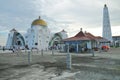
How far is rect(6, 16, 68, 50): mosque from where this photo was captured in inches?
2377

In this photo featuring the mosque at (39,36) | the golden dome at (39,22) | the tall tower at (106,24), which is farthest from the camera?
the tall tower at (106,24)

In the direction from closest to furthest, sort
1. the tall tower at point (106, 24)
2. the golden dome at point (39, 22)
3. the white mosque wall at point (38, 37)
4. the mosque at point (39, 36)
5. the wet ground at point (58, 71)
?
the wet ground at point (58, 71), the white mosque wall at point (38, 37), the mosque at point (39, 36), the golden dome at point (39, 22), the tall tower at point (106, 24)

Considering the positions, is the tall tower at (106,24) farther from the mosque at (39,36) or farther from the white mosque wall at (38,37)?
the white mosque wall at (38,37)

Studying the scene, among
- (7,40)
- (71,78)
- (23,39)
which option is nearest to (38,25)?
(23,39)

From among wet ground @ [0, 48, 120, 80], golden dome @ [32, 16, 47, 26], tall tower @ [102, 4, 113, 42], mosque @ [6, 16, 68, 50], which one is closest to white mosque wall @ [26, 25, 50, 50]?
mosque @ [6, 16, 68, 50]

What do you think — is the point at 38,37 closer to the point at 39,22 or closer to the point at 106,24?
the point at 39,22

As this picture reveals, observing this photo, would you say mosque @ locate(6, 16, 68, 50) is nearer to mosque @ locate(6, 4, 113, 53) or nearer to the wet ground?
mosque @ locate(6, 4, 113, 53)

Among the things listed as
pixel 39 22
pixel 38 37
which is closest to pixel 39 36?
pixel 38 37

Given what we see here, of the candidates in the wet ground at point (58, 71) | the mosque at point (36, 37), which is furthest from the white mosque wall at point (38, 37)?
the wet ground at point (58, 71)

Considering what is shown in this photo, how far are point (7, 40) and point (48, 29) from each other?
17.7 metres

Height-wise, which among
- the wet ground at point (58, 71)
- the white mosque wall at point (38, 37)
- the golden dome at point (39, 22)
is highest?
the golden dome at point (39, 22)

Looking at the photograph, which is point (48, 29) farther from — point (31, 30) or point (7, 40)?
point (7, 40)

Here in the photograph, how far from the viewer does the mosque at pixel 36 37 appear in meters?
60.4

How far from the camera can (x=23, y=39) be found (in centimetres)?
6456
